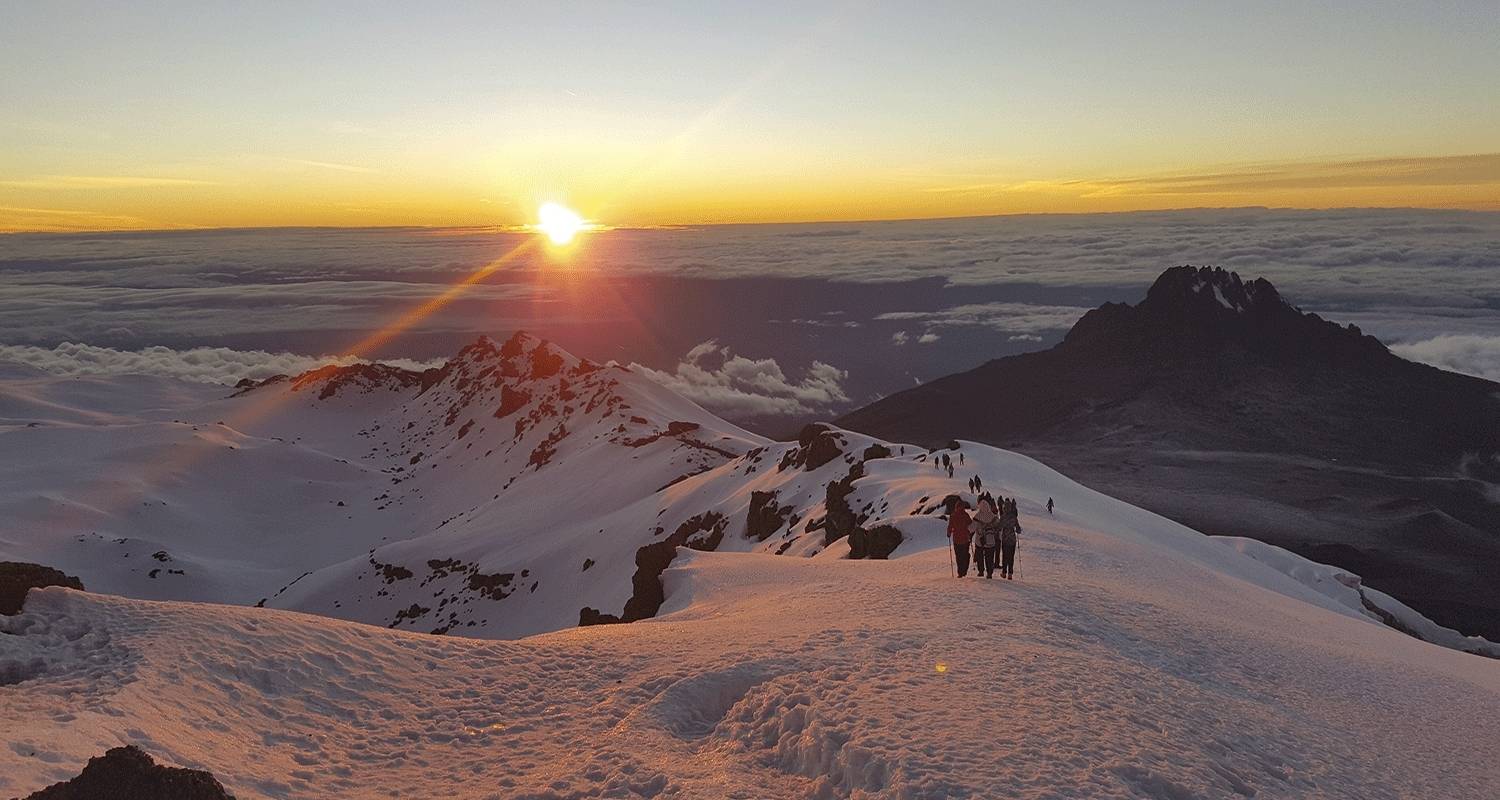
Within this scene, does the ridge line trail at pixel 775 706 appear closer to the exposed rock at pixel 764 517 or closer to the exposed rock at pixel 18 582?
the exposed rock at pixel 18 582

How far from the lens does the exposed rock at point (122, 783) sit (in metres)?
8.29

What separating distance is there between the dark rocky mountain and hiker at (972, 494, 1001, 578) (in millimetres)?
96503

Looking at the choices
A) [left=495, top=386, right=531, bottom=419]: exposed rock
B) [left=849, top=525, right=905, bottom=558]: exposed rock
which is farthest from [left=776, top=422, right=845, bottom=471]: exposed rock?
[left=495, top=386, right=531, bottom=419]: exposed rock

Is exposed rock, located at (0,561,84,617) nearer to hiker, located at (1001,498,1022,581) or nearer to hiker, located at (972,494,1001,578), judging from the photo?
hiker, located at (972,494,1001,578)

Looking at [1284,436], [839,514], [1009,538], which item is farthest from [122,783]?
[1284,436]

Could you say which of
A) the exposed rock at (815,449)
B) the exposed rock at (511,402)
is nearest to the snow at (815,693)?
the exposed rock at (815,449)

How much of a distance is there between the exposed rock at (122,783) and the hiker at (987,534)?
14367 millimetres

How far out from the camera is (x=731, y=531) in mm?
53281

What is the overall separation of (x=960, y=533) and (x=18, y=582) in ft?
56.2

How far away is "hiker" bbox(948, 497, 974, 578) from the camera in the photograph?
745 inches

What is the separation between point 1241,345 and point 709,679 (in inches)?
8277

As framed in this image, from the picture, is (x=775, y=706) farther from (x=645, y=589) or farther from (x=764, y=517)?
(x=764, y=517)

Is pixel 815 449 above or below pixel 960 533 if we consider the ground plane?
below

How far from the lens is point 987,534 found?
18484 millimetres
